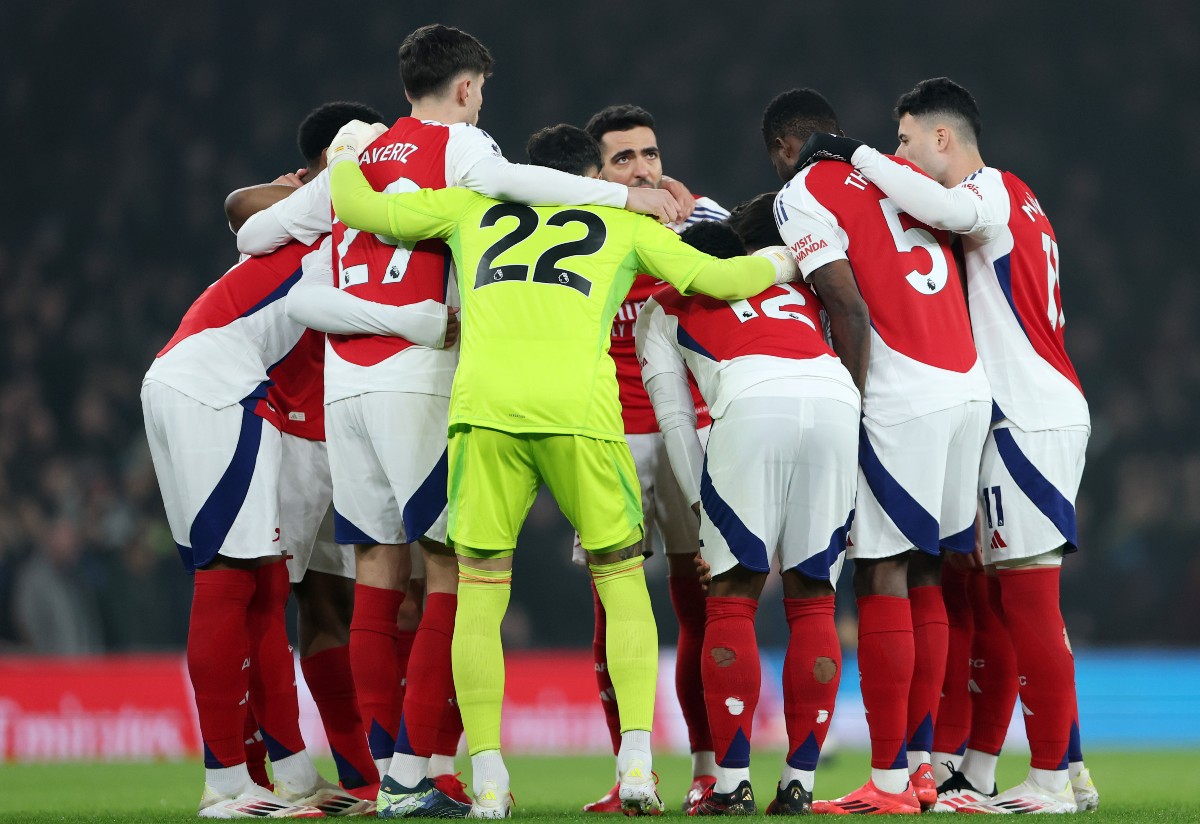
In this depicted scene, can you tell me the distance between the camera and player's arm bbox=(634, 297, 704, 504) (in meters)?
4.96

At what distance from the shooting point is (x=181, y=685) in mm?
10227

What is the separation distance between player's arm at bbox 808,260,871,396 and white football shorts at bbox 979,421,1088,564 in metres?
0.59

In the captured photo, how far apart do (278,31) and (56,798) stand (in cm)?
1237

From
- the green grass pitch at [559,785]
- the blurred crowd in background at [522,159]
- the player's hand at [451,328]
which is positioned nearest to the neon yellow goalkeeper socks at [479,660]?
the green grass pitch at [559,785]

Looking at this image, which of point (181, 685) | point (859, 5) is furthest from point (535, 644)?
point (859, 5)

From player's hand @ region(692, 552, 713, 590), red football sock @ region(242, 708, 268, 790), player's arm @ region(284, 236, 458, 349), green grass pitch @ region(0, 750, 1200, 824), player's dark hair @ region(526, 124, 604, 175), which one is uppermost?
player's dark hair @ region(526, 124, 604, 175)

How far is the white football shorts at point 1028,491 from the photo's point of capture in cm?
485

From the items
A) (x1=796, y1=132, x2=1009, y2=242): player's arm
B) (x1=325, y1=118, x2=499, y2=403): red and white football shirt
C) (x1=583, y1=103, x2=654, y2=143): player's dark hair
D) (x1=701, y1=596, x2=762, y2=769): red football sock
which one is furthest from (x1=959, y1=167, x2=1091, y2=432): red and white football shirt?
(x1=325, y1=118, x2=499, y2=403): red and white football shirt

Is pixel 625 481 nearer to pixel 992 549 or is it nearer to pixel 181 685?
pixel 992 549

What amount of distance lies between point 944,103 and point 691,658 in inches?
93.8

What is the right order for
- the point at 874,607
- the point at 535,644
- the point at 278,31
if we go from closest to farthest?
the point at 874,607
the point at 535,644
the point at 278,31

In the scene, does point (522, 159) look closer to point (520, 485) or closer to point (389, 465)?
point (389, 465)

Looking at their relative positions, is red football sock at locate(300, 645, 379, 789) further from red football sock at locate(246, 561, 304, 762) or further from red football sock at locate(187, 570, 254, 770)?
red football sock at locate(187, 570, 254, 770)

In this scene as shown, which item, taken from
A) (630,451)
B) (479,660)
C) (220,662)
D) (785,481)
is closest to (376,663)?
(479,660)
